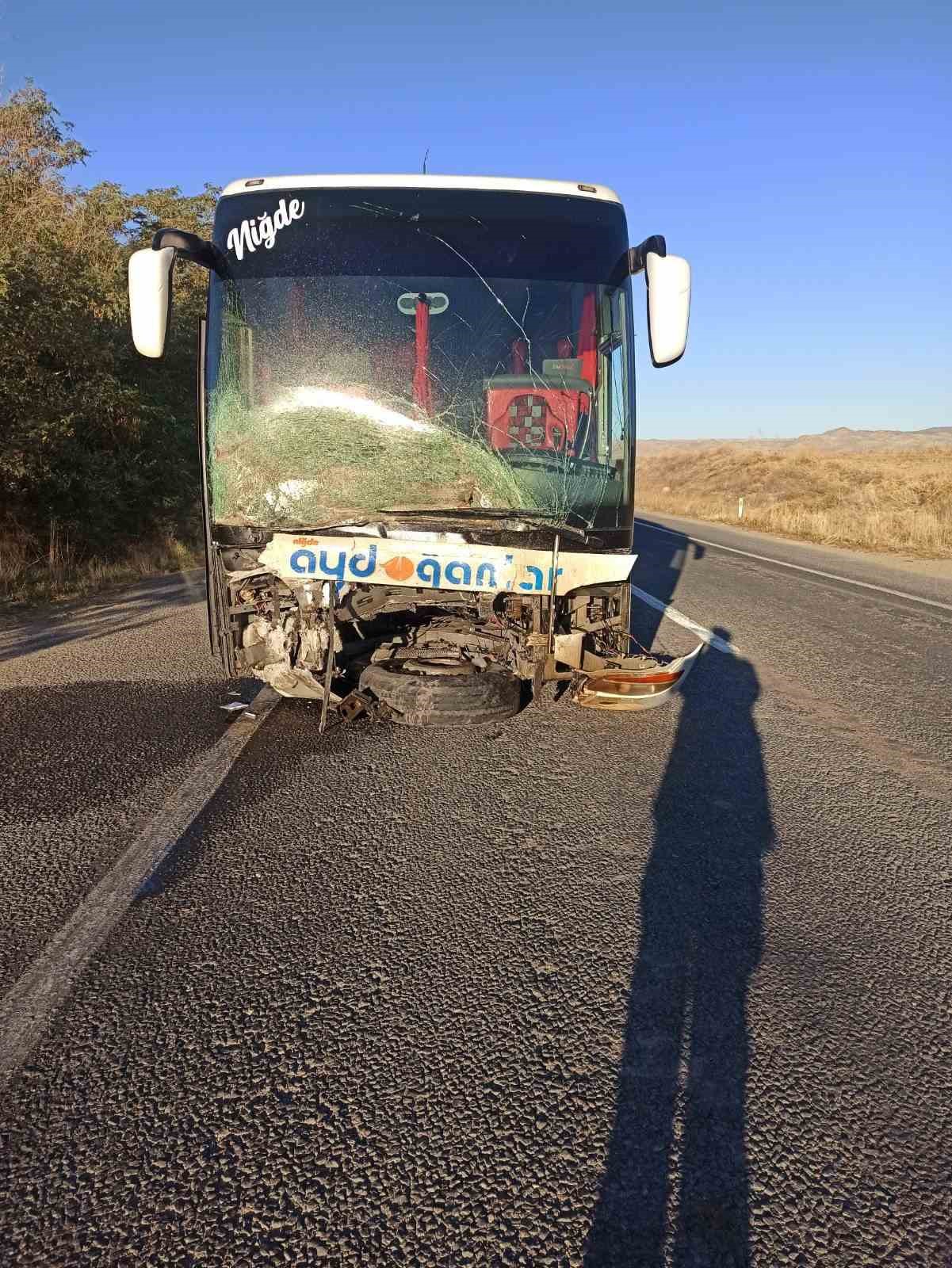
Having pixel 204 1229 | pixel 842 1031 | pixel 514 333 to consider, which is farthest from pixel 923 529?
pixel 204 1229

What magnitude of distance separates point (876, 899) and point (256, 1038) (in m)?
2.22

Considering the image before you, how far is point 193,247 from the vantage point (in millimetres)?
4184

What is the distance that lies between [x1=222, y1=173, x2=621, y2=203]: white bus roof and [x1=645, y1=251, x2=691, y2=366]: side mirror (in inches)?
23.8

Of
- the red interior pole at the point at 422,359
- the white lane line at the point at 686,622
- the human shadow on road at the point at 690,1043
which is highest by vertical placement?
the red interior pole at the point at 422,359

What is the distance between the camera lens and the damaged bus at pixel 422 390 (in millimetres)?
4227

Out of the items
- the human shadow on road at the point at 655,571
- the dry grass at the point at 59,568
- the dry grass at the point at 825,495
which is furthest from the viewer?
the dry grass at the point at 825,495

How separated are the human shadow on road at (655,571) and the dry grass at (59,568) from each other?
22.3ft

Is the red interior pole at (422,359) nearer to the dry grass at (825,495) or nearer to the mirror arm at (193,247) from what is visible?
the mirror arm at (193,247)

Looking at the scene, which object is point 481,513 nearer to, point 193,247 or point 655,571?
point 193,247

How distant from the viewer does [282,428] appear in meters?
4.33

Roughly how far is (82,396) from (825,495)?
29.8 meters

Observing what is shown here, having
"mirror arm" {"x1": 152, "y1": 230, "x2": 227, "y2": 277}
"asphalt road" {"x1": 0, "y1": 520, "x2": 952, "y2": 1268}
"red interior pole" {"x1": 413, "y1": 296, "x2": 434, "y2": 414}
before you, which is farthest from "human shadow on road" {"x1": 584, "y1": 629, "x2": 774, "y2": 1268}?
"mirror arm" {"x1": 152, "y1": 230, "x2": 227, "y2": 277}

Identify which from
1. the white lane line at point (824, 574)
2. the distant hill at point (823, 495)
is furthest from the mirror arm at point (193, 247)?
the distant hill at point (823, 495)

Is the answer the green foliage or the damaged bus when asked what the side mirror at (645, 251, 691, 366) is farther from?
the green foliage
